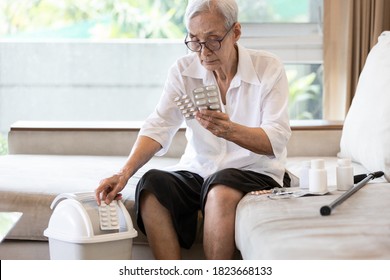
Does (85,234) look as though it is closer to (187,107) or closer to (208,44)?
(187,107)

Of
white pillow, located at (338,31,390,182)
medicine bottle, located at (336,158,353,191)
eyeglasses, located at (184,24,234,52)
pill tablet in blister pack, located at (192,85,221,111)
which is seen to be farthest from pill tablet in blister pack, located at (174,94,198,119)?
white pillow, located at (338,31,390,182)

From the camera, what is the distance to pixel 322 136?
10.9 ft

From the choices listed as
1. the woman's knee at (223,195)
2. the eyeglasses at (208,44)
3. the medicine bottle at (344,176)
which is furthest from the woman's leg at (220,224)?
the eyeglasses at (208,44)

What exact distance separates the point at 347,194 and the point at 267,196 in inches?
9.2

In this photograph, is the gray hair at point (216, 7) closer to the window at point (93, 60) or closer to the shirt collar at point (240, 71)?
the shirt collar at point (240, 71)

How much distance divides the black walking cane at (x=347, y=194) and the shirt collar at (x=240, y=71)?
46cm

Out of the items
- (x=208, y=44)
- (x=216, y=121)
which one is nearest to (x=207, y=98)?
(x=216, y=121)

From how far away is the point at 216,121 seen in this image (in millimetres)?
2289

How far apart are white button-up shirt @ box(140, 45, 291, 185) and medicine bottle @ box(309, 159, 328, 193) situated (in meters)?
0.16

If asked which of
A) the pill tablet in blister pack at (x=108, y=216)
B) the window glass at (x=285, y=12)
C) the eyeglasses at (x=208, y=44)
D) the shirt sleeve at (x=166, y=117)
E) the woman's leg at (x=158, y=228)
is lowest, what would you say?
the woman's leg at (x=158, y=228)

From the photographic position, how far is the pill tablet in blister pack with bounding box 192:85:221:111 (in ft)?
7.54

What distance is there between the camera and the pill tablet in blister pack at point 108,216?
2.22 metres

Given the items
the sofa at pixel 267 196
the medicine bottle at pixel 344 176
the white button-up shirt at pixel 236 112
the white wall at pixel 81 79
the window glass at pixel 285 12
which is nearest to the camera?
the sofa at pixel 267 196
